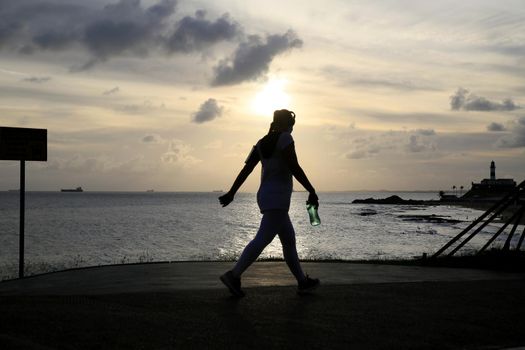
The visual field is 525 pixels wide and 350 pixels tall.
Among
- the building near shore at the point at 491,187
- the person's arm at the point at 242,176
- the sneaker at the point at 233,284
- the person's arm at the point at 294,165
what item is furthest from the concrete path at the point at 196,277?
the building near shore at the point at 491,187

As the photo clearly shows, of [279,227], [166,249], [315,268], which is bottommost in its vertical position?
[166,249]

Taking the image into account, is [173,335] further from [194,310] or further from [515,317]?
[515,317]

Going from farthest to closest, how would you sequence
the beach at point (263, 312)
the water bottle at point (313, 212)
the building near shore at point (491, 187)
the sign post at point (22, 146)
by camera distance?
the building near shore at point (491, 187), the sign post at point (22, 146), the water bottle at point (313, 212), the beach at point (263, 312)

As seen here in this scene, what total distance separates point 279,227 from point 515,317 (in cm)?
276

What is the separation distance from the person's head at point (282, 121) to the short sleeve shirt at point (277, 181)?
0.14 m

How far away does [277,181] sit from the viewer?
7230 mm

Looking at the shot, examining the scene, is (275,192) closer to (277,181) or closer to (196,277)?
(277,181)

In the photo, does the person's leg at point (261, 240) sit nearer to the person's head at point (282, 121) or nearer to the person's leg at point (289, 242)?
the person's leg at point (289, 242)

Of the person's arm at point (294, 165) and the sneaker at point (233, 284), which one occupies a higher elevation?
the person's arm at point (294, 165)

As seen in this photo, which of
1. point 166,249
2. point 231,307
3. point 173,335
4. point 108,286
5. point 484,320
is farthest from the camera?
point 166,249

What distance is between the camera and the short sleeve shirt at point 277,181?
718 centimetres

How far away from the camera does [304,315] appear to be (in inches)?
241

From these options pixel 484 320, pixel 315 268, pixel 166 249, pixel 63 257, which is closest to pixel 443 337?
pixel 484 320

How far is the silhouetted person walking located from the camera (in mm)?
7168
